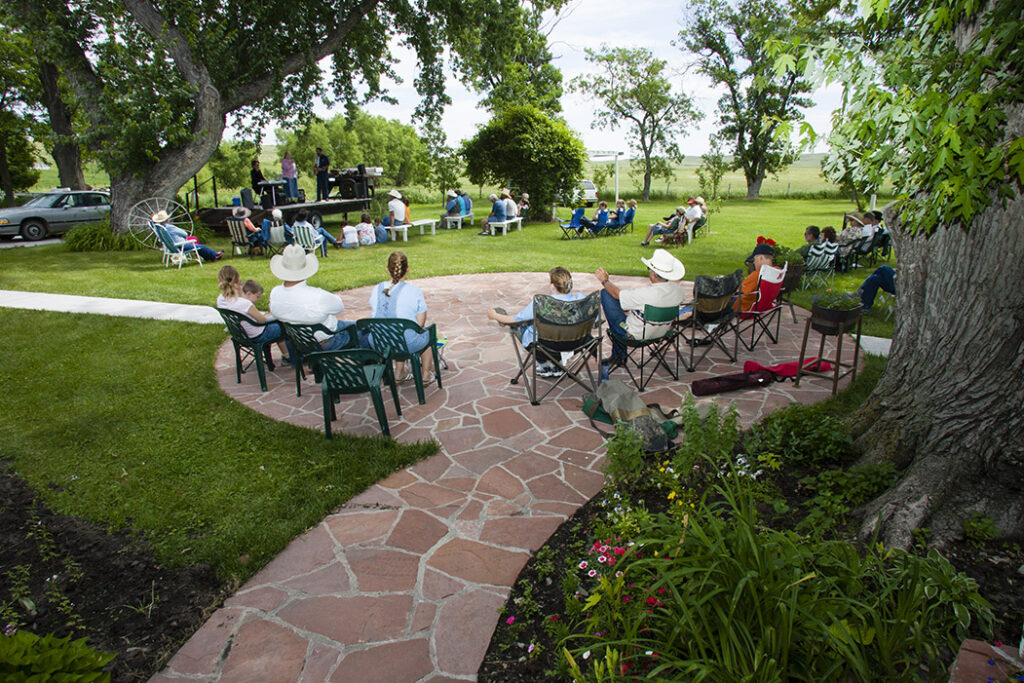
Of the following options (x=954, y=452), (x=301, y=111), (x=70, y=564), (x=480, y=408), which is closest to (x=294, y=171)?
(x=301, y=111)

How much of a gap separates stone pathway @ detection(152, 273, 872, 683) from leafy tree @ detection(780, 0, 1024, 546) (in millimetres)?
1584

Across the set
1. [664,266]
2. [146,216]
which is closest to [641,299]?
[664,266]

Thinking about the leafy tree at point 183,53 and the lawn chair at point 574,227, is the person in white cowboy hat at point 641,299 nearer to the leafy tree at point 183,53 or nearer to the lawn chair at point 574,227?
the lawn chair at point 574,227

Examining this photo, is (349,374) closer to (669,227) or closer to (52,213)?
(669,227)

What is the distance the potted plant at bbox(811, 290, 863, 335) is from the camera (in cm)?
517

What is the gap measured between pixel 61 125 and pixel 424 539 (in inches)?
1048

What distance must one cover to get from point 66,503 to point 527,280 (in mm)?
8050

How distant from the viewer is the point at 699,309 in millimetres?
6160

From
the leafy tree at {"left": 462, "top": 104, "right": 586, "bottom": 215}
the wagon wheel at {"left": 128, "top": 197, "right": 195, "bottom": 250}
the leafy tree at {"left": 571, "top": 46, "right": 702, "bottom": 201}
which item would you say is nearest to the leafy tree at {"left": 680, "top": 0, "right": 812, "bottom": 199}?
the leafy tree at {"left": 571, "top": 46, "right": 702, "bottom": 201}

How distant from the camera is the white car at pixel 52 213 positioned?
57.0ft

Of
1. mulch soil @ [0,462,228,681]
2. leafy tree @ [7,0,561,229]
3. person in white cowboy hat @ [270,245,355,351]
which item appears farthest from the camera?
leafy tree @ [7,0,561,229]

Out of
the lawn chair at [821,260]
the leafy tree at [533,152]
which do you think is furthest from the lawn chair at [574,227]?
the lawn chair at [821,260]

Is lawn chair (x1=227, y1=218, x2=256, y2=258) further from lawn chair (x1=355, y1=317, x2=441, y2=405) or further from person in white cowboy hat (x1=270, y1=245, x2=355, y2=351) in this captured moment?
lawn chair (x1=355, y1=317, x2=441, y2=405)

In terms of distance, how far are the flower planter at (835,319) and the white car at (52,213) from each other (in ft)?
65.5
